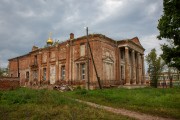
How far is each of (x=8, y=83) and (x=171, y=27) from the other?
22395mm

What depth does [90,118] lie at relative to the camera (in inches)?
376

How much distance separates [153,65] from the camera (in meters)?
40.7

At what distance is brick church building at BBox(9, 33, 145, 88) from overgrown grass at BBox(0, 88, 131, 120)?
10.9 m

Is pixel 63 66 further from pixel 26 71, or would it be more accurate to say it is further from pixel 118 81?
pixel 26 71

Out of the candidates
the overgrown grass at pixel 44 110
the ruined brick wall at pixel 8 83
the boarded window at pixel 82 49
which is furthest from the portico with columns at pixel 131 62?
the overgrown grass at pixel 44 110

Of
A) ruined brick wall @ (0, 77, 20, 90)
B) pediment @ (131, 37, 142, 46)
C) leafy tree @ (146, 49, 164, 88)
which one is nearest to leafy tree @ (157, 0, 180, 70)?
ruined brick wall @ (0, 77, 20, 90)

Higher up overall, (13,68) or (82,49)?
(82,49)

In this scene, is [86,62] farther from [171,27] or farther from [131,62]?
[171,27]

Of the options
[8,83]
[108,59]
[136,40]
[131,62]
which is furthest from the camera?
[136,40]

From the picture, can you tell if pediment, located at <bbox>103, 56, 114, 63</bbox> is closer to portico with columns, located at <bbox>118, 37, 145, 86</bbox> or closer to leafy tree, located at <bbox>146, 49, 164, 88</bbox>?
portico with columns, located at <bbox>118, 37, 145, 86</bbox>

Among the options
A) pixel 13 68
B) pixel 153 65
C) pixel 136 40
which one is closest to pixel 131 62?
pixel 136 40

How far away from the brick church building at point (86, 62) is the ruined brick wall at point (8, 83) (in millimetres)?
6582

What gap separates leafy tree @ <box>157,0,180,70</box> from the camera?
10.1 metres

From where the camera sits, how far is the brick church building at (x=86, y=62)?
27094 millimetres
